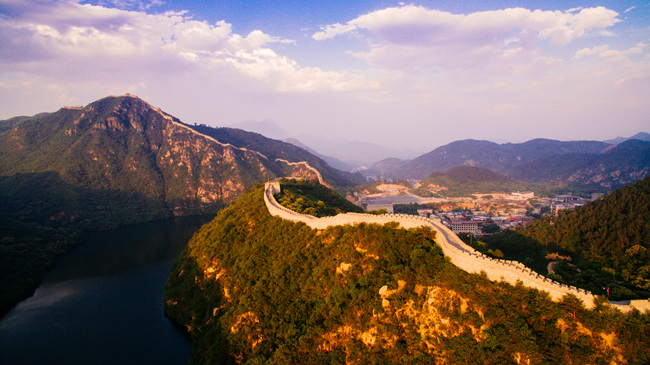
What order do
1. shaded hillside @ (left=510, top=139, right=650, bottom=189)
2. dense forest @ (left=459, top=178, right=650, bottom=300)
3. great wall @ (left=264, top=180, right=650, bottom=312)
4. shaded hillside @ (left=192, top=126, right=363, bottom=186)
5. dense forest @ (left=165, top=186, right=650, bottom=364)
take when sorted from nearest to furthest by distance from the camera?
dense forest @ (left=165, top=186, right=650, bottom=364) < great wall @ (left=264, top=180, right=650, bottom=312) < dense forest @ (left=459, top=178, right=650, bottom=300) < shaded hillside @ (left=192, top=126, right=363, bottom=186) < shaded hillside @ (left=510, top=139, right=650, bottom=189)

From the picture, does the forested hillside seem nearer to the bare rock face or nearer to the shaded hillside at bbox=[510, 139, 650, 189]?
the shaded hillside at bbox=[510, 139, 650, 189]

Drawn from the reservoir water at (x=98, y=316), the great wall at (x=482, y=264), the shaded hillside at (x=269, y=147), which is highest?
the shaded hillside at (x=269, y=147)

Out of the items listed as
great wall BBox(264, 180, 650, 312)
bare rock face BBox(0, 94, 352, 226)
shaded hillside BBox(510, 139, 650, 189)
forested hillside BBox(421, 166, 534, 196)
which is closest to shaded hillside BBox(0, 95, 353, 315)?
bare rock face BBox(0, 94, 352, 226)

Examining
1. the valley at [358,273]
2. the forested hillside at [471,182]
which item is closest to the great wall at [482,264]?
the valley at [358,273]

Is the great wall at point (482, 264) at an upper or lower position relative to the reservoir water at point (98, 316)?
upper

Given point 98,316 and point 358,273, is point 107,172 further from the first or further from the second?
point 358,273

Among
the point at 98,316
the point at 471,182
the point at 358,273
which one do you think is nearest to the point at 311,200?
the point at 358,273

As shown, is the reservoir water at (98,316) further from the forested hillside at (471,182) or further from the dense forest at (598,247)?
the forested hillside at (471,182)
